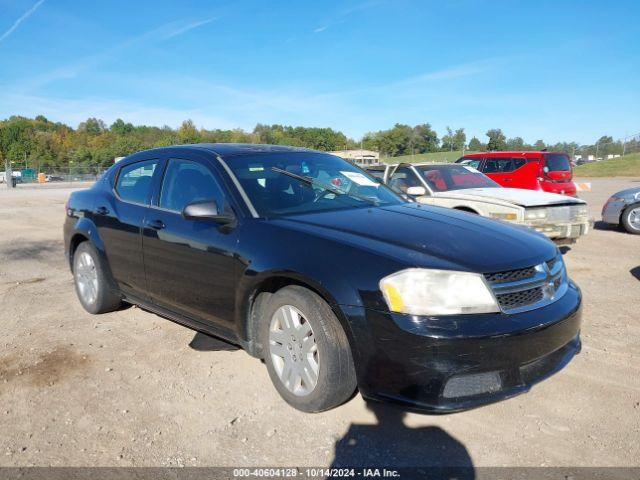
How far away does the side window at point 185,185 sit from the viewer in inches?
148

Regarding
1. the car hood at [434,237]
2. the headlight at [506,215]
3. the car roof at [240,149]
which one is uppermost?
the car roof at [240,149]

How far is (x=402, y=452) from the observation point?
2709 millimetres

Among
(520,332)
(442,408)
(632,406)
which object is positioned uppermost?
(520,332)

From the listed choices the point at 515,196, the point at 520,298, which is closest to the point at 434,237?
the point at 520,298

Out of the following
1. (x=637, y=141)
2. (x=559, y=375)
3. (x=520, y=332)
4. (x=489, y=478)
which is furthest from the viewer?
(x=637, y=141)

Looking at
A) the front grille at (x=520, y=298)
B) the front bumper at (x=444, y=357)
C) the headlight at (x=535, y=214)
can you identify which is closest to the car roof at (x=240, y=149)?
the front bumper at (x=444, y=357)

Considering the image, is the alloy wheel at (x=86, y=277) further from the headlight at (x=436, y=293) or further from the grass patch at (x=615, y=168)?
the grass patch at (x=615, y=168)

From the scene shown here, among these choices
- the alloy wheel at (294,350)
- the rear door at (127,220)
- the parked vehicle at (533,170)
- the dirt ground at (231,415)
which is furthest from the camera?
the parked vehicle at (533,170)

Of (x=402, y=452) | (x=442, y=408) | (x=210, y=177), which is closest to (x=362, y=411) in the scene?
(x=402, y=452)

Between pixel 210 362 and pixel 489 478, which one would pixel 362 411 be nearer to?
pixel 489 478

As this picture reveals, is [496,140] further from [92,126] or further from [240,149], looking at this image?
[92,126]

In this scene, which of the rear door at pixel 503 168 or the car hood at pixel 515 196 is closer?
A: the car hood at pixel 515 196

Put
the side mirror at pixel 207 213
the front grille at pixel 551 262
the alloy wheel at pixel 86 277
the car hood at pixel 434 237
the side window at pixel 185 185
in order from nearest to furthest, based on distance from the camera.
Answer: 1. the car hood at pixel 434 237
2. the front grille at pixel 551 262
3. the side mirror at pixel 207 213
4. the side window at pixel 185 185
5. the alloy wheel at pixel 86 277

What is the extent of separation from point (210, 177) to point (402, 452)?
88.9 inches
